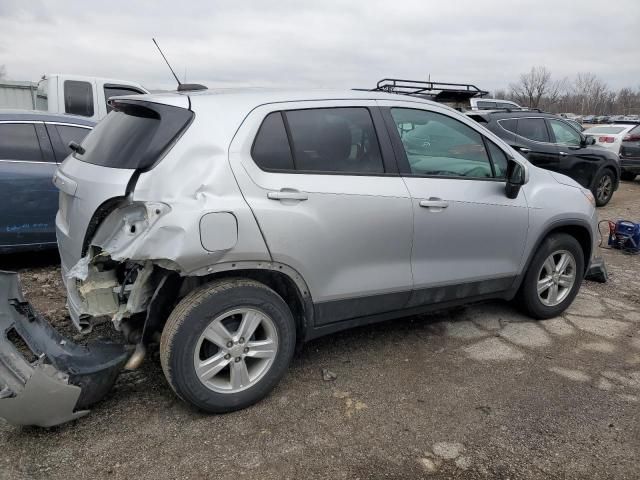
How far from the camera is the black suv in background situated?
9281mm

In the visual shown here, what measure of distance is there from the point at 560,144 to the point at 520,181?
256 inches

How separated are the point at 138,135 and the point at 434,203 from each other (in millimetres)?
1824

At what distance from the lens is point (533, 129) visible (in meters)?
9.41

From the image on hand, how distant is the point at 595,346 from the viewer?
3941 mm

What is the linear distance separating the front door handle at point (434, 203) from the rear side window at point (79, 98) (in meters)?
7.29

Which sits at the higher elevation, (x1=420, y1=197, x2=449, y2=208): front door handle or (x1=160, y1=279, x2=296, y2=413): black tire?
(x1=420, y1=197, x2=449, y2=208): front door handle

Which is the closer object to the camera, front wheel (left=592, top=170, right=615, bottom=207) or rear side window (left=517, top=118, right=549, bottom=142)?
rear side window (left=517, top=118, right=549, bottom=142)

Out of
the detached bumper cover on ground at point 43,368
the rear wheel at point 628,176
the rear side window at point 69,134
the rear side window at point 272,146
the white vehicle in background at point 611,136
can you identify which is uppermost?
the rear side window at point 272,146

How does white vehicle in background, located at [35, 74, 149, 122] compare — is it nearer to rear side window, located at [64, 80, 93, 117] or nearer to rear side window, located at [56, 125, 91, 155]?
rear side window, located at [64, 80, 93, 117]

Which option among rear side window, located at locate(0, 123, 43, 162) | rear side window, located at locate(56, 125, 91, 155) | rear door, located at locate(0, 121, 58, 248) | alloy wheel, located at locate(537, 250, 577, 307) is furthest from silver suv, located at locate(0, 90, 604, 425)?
rear side window, located at locate(56, 125, 91, 155)

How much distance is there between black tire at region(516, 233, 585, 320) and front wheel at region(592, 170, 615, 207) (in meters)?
6.18

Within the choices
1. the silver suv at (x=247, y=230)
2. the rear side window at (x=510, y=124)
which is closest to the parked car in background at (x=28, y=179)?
the silver suv at (x=247, y=230)

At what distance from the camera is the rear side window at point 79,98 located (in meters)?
8.76

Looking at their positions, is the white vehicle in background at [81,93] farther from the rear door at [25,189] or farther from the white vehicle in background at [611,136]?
the white vehicle in background at [611,136]
